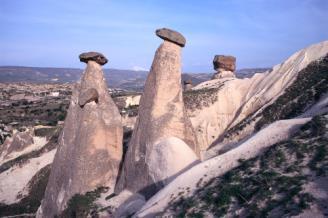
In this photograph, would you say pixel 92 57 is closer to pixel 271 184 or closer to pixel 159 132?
pixel 159 132

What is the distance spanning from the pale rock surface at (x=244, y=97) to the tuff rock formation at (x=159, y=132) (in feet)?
22.7

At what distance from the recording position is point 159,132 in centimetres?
1622

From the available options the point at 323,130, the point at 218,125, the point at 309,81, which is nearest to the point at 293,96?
the point at 309,81

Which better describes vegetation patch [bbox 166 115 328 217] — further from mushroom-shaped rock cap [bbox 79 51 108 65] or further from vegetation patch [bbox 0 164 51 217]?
vegetation patch [bbox 0 164 51 217]

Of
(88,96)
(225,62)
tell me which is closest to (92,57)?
(88,96)

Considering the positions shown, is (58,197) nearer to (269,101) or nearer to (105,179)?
(105,179)

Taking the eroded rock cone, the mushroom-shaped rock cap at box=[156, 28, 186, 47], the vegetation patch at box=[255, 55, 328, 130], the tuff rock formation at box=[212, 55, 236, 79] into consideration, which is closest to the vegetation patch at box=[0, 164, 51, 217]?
the eroded rock cone

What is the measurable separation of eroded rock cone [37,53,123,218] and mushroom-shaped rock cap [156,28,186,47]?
3455 mm

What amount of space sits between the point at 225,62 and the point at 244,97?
12035mm

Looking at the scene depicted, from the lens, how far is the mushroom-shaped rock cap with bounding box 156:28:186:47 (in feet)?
55.4

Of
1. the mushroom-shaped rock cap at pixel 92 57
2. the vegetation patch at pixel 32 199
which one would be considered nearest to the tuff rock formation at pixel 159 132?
the mushroom-shaped rock cap at pixel 92 57

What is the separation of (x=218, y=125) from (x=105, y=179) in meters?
10.4

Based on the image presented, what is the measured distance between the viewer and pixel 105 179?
682 inches

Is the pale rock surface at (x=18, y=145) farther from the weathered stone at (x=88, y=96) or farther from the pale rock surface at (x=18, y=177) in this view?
the weathered stone at (x=88, y=96)
